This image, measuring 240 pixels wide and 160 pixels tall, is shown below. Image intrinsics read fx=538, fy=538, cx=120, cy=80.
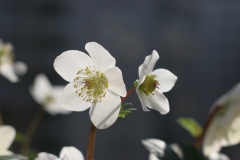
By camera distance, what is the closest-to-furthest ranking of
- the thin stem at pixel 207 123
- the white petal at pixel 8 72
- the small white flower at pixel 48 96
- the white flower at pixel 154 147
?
the white flower at pixel 154 147 → the thin stem at pixel 207 123 → the white petal at pixel 8 72 → the small white flower at pixel 48 96

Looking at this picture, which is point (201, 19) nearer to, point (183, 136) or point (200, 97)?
point (200, 97)

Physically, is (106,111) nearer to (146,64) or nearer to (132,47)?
(146,64)

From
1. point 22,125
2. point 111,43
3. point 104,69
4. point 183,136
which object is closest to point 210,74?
point 183,136

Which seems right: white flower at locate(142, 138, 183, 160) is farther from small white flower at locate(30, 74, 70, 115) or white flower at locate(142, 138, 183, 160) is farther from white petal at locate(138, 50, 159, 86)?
small white flower at locate(30, 74, 70, 115)

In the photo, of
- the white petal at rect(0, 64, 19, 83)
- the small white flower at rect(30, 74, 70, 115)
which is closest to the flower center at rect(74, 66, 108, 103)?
the white petal at rect(0, 64, 19, 83)

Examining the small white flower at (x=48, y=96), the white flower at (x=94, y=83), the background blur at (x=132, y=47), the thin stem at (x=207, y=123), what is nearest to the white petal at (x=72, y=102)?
the white flower at (x=94, y=83)

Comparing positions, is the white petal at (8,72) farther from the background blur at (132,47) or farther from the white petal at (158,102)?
the background blur at (132,47)
